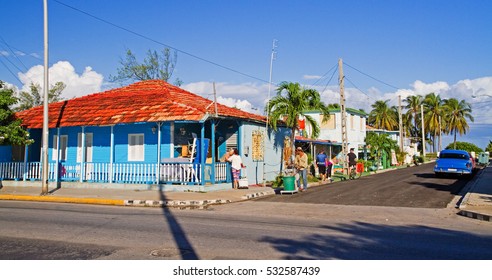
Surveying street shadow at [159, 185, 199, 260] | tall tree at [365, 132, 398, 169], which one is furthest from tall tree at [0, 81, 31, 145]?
tall tree at [365, 132, 398, 169]

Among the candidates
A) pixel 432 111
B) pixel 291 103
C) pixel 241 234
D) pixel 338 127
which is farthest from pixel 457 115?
pixel 241 234

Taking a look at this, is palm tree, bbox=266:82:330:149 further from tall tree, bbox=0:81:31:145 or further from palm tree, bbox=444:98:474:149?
palm tree, bbox=444:98:474:149

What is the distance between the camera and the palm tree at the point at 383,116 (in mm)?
73312

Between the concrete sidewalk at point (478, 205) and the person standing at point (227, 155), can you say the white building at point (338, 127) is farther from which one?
the concrete sidewalk at point (478, 205)

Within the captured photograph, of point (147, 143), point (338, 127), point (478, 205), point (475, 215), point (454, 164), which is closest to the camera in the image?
point (475, 215)

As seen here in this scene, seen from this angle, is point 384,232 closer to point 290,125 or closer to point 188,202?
point 188,202

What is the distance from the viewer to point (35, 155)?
78.1 feet

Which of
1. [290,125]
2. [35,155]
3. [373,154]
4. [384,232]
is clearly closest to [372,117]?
[373,154]

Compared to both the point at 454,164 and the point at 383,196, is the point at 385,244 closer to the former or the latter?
the point at 383,196

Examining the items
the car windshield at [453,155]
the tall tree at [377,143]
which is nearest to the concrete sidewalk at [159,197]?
the car windshield at [453,155]

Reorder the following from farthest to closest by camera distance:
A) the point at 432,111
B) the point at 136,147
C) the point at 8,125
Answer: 1. the point at 432,111
2. the point at 136,147
3. the point at 8,125

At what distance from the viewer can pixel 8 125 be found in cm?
1895

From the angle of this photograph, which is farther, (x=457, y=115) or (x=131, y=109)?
(x=457, y=115)

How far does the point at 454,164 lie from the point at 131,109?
18649 mm
